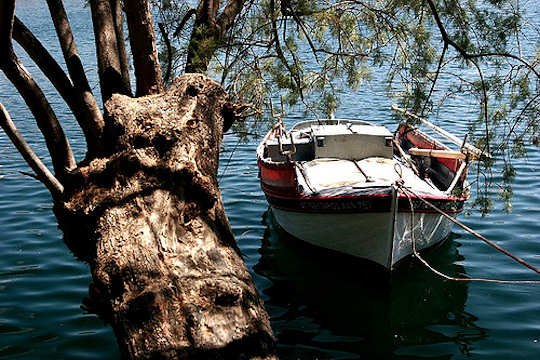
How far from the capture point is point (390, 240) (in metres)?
7.50

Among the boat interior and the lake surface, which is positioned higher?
the boat interior

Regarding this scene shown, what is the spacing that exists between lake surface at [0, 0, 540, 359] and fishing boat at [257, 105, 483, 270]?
0.43 m

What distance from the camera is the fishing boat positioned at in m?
7.46

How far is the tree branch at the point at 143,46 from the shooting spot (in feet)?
12.8

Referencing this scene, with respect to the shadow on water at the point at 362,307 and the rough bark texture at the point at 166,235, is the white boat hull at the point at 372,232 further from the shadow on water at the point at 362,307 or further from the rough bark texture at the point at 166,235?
the rough bark texture at the point at 166,235

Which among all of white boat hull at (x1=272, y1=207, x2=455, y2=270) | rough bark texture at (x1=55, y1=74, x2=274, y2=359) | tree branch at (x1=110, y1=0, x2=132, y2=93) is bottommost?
white boat hull at (x1=272, y1=207, x2=455, y2=270)

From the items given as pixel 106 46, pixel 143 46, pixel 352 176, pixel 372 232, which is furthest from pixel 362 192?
pixel 106 46

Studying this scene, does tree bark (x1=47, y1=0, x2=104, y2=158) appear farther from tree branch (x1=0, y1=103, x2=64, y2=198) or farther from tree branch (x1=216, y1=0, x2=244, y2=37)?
tree branch (x1=216, y1=0, x2=244, y2=37)

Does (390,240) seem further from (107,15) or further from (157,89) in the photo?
(107,15)

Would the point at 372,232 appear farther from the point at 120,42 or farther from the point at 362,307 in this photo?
the point at 120,42

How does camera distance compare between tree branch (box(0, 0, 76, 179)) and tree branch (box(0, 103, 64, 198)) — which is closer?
tree branch (box(0, 0, 76, 179))

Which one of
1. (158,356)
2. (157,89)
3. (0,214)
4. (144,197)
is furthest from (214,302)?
(0,214)

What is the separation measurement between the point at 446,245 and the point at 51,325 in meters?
6.36

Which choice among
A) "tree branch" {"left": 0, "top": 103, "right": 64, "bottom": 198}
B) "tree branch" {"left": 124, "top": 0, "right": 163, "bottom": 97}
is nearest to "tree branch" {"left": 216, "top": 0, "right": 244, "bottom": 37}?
"tree branch" {"left": 124, "top": 0, "right": 163, "bottom": 97}
